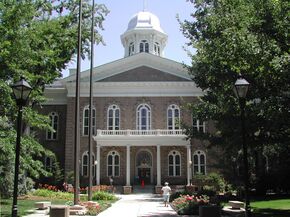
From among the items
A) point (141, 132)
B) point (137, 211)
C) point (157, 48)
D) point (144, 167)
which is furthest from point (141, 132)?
point (137, 211)

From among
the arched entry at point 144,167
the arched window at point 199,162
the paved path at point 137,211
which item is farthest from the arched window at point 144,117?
the paved path at point 137,211

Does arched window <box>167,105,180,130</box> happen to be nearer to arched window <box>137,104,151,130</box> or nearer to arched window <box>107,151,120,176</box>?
arched window <box>137,104,151,130</box>

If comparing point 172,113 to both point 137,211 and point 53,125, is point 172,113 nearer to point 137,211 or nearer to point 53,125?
point 53,125

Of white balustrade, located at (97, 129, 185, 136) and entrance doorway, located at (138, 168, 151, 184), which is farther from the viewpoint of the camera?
entrance doorway, located at (138, 168, 151, 184)

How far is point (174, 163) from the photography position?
43.3m

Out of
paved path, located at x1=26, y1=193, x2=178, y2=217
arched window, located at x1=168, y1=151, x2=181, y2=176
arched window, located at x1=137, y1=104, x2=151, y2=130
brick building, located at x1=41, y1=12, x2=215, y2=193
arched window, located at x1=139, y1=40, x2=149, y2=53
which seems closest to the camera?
paved path, located at x1=26, y1=193, x2=178, y2=217

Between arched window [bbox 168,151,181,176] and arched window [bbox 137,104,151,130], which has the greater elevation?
arched window [bbox 137,104,151,130]

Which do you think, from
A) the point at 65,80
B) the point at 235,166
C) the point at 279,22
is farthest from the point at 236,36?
the point at 65,80

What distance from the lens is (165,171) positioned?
4288 centimetres

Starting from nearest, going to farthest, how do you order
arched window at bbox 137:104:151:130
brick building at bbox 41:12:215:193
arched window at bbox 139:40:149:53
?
brick building at bbox 41:12:215:193
arched window at bbox 137:104:151:130
arched window at bbox 139:40:149:53

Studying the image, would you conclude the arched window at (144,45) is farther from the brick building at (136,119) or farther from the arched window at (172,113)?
the arched window at (172,113)

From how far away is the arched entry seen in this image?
4353 cm

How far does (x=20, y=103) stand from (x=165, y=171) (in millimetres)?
31543

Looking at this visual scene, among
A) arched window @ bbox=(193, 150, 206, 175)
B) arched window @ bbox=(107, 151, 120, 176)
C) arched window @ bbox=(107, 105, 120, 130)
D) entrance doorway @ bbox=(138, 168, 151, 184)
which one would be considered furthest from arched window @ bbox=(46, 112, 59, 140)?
arched window @ bbox=(193, 150, 206, 175)
